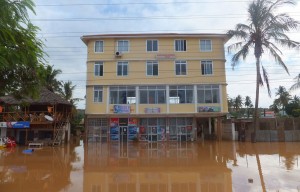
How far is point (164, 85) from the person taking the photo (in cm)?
3241

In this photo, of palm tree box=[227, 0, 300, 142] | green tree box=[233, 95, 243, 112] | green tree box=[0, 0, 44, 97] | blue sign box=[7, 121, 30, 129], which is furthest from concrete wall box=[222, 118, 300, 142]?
green tree box=[233, 95, 243, 112]

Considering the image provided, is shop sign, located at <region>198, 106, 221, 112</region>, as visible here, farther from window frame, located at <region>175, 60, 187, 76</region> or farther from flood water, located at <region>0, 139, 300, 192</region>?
flood water, located at <region>0, 139, 300, 192</region>

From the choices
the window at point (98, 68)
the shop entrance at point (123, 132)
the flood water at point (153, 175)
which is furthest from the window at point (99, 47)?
the flood water at point (153, 175)

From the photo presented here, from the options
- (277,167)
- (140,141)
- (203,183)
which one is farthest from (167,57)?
(203,183)

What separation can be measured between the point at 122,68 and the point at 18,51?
26046mm

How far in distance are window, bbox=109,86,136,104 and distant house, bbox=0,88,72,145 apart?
192 inches

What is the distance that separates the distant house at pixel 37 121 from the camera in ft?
91.7

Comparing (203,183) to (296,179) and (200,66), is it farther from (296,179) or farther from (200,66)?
(200,66)

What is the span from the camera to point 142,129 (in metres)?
32.9

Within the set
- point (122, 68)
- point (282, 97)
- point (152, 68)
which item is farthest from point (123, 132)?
Result: point (282, 97)

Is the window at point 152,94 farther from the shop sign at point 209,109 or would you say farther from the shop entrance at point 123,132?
the shop sign at point 209,109

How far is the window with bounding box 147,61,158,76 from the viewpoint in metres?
32.7

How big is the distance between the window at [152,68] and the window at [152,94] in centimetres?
152

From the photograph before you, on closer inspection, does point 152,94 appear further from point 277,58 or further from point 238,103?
point 238,103
